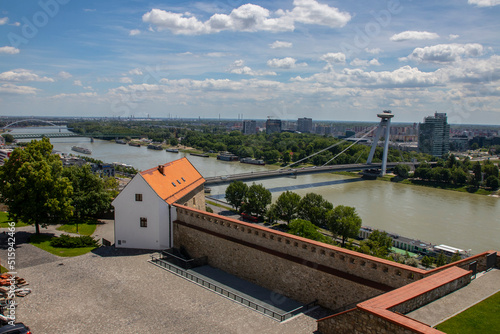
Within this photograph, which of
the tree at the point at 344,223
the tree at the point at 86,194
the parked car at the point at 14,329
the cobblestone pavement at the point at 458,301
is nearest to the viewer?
the cobblestone pavement at the point at 458,301

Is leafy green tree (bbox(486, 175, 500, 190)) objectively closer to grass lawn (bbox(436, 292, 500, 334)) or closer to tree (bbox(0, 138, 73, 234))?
grass lawn (bbox(436, 292, 500, 334))

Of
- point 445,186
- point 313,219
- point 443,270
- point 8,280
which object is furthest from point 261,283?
point 445,186

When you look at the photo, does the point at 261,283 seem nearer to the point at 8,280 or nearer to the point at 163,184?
the point at 163,184

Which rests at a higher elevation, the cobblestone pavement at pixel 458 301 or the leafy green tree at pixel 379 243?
the cobblestone pavement at pixel 458 301

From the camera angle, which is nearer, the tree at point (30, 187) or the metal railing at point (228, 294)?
the metal railing at point (228, 294)

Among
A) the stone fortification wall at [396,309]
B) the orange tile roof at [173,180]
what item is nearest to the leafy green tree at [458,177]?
the orange tile roof at [173,180]

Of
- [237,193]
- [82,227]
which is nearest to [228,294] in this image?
[82,227]

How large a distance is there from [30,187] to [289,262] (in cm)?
723

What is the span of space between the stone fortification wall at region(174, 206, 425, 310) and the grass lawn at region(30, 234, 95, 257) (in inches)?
89.9

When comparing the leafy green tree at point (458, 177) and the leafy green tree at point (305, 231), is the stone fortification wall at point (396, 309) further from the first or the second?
the leafy green tree at point (458, 177)

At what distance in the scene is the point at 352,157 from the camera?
48.8 meters

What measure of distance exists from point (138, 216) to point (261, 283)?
12.2ft

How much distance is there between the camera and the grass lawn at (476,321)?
14.1ft

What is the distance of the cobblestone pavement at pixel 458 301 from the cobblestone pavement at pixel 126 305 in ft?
5.70
